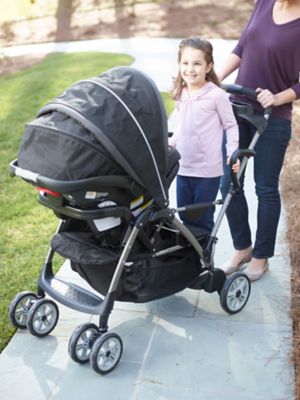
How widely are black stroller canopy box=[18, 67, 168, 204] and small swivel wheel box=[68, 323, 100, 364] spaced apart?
710 mm

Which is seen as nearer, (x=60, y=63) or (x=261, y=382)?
(x=261, y=382)

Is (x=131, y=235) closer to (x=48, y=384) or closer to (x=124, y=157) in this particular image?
(x=124, y=157)

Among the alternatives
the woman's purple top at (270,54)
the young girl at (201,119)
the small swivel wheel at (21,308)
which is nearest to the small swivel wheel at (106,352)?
the small swivel wheel at (21,308)

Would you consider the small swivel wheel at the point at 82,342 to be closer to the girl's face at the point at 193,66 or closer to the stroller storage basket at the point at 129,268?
the stroller storage basket at the point at 129,268

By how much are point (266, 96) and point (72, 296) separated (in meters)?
1.44

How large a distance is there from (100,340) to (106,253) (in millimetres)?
406

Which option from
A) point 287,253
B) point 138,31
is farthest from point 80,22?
point 287,253

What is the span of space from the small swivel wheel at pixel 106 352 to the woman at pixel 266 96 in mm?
1103

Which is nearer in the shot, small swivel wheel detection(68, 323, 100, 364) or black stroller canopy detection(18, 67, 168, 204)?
black stroller canopy detection(18, 67, 168, 204)

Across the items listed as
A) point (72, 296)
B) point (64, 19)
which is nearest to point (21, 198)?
point (72, 296)

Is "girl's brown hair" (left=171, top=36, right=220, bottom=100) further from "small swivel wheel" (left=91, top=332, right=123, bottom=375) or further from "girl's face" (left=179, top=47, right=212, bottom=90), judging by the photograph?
"small swivel wheel" (left=91, top=332, right=123, bottom=375)

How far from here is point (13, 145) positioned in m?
6.15

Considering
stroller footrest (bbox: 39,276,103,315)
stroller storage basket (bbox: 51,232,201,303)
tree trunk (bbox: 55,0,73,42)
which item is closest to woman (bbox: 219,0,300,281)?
stroller storage basket (bbox: 51,232,201,303)

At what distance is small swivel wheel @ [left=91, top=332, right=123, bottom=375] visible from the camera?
111 inches
